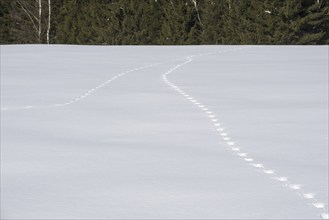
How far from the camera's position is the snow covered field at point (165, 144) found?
19.1 feet

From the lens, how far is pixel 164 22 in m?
51.0

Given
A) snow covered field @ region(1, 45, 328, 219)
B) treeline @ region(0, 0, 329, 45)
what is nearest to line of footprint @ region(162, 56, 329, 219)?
snow covered field @ region(1, 45, 328, 219)

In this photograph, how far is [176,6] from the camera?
51.1 m

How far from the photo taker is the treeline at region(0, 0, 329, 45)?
1870 inches

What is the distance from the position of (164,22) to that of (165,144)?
4267 centimetres

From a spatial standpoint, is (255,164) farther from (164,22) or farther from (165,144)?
(164,22)

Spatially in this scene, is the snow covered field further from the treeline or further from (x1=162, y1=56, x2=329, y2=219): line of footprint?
the treeline

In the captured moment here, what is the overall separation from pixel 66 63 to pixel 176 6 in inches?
1186

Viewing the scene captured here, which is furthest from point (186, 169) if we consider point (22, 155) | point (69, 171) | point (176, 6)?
point (176, 6)

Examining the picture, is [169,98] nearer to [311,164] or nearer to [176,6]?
[311,164]

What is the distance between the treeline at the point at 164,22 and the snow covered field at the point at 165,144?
2916 centimetres

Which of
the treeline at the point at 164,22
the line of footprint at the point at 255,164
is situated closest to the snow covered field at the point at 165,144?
the line of footprint at the point at 255,164

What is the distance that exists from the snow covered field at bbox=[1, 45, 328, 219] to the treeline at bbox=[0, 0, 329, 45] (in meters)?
29.2

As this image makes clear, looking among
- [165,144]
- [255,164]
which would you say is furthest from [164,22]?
[255,164]
